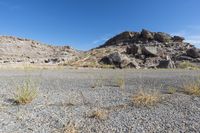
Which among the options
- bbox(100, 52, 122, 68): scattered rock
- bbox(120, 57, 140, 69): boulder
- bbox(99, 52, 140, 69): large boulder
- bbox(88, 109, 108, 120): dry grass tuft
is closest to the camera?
→ bbox(88, 109, 108, 120): dry grass tuft

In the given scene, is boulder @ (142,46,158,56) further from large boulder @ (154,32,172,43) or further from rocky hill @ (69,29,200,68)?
large boulder @ (154,32,172,43)

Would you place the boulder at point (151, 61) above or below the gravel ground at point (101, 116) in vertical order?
above

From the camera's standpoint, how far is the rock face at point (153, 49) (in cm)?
4015

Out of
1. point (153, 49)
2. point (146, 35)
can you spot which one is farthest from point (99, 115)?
point (146, 35)

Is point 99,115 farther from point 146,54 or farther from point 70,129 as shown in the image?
point 146,54

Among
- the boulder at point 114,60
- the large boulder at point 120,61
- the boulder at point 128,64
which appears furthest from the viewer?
the boulder at point 114,60

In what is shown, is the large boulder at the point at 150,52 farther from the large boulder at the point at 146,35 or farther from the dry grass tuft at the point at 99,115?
the dry grass tuft at the point at 99,115

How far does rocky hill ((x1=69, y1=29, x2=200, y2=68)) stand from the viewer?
126ft

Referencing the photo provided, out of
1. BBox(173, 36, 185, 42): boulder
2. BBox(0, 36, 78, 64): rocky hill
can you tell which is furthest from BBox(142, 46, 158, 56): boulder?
BBox(0, 36, 78, 64): rocky hill

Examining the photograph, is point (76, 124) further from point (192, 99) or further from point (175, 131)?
point (192, 99)

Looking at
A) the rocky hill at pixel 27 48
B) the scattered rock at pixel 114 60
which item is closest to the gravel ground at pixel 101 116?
the scattered rock at pixel 114 60

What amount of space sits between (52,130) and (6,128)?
100 cm

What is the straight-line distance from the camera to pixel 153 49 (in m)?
46.5

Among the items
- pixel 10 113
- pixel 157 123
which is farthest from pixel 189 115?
pixel 10 113
